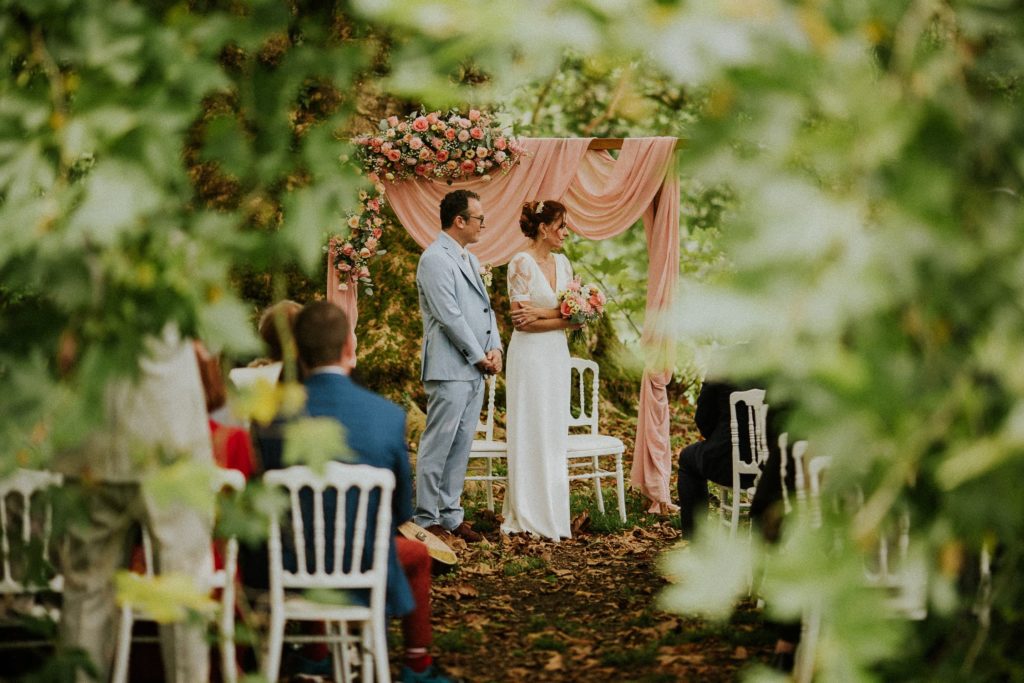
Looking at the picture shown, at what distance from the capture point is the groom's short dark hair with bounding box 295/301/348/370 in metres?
3.48

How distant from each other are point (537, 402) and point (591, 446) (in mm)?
536

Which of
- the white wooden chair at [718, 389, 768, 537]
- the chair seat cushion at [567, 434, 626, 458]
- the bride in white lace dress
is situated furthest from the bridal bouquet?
the white wooden chair at [718, 389, 768, 537]

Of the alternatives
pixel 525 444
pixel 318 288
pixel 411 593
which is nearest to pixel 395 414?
pixel 411 593

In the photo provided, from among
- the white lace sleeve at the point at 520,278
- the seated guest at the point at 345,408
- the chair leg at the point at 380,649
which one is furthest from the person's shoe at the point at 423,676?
the white lace sleeve at the point at 520,278

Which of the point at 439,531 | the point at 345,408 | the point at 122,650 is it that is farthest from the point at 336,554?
the point at 439,531

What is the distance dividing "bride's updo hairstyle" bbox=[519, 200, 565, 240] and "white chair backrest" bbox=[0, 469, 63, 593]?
389 cm

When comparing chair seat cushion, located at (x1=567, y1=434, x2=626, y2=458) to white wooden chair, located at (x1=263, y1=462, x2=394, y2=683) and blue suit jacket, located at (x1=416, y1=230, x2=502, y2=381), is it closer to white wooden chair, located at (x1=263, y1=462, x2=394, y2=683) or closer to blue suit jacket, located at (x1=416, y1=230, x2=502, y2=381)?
blue suit jacket, located at (x1=416, y1=230, x2=502, y2=381)

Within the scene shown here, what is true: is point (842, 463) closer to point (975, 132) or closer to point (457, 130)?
point (975, 132)

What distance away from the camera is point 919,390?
150cm

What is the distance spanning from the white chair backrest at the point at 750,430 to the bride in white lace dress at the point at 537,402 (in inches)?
52.5


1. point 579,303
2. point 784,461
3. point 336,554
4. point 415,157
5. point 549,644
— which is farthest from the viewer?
point 415,157

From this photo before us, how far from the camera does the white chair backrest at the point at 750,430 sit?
509 centimetres

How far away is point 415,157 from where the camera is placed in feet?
25.2

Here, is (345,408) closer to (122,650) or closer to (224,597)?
(224,597)
